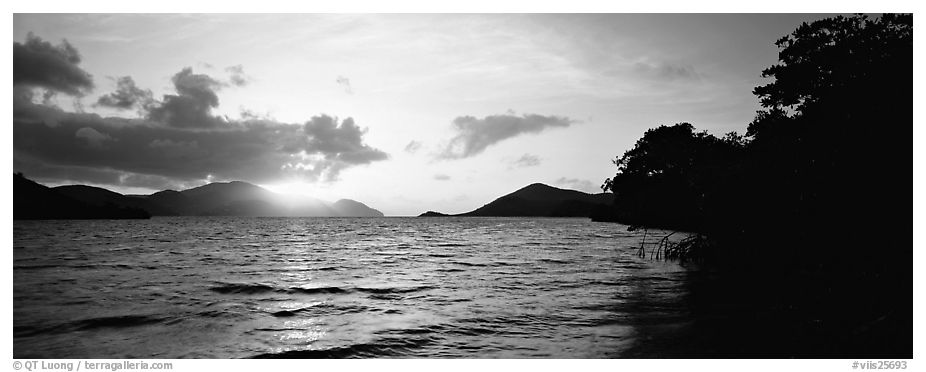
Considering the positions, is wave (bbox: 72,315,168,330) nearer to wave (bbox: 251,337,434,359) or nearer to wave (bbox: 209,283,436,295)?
wave (bbox: 209,283,436,295)

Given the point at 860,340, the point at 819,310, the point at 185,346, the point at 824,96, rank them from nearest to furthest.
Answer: the point at 860,340 → the point at 185,346 → the point at 819,310 → the point at 824,96

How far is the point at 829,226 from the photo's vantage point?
14.7 m

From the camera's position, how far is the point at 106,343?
13055mm

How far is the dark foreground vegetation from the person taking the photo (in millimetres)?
12164

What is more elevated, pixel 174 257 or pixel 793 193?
pixel 793 193

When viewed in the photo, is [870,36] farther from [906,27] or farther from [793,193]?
[793,193]

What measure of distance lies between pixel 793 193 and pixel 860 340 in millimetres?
6336

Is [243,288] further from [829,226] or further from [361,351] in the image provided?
[829,226]

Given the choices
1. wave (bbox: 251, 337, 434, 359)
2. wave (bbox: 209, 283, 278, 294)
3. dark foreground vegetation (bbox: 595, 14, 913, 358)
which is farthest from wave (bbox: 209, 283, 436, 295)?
dark foreground vegetation (bbox: 595, 14, 913, 358)

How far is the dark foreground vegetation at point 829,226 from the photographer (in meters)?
12.2

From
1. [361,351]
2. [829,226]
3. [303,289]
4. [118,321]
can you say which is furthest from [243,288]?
[829,226]
